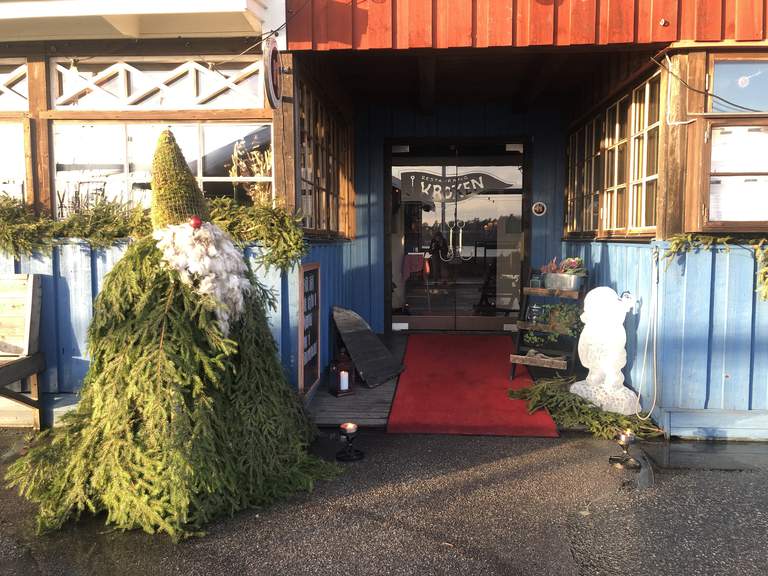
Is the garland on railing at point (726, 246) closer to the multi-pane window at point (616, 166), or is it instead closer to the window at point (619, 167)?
the window at point (619, 167)

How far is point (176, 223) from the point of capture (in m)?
3.28

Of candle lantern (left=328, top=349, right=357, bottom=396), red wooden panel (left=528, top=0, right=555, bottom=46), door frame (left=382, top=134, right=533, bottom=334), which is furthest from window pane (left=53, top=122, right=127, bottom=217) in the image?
door frame (left=382, top=134, right=533, bottom=334)

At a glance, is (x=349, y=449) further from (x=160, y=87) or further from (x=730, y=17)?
(x=730, y=17)

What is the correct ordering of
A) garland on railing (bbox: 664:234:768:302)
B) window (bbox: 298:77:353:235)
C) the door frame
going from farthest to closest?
1. the door frame
2. window (bbox: 298:77:353:235)
3. garland on railing (bbox: 664:234:768:302)

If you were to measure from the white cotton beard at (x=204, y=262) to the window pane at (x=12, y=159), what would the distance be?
102 inches

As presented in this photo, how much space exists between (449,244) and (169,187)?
5.69 meters

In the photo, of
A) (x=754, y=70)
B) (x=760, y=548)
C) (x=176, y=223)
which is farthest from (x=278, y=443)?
(x=754, y=70)

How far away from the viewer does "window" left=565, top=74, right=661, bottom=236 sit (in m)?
4.98

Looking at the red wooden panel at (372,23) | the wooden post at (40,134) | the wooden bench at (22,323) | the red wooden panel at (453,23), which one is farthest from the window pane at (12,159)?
the red wooden panel at (453,23)

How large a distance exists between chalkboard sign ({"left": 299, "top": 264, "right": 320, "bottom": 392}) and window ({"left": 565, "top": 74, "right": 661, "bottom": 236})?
2764 mm

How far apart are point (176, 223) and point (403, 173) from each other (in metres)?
5.52

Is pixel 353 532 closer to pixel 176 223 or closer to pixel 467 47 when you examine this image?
pixel 176 223

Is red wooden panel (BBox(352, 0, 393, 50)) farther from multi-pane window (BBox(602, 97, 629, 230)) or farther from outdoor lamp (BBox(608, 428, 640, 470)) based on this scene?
outdoor lamp (BBox(608, 428, 640, 470))

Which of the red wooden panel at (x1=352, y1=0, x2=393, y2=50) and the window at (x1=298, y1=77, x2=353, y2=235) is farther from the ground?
the red wooden panel at (x1=352, y1=0, x2=393, y2=50)
